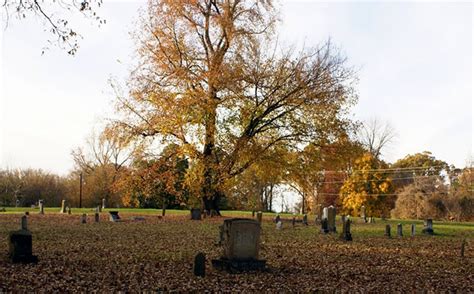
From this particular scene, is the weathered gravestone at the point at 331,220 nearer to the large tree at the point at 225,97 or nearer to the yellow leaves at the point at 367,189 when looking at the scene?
the large tree at the point at 225,97

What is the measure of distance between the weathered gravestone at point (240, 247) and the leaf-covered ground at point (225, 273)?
0.37m

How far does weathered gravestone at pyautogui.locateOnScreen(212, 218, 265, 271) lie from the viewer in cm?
1296

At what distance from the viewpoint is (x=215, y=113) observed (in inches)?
1300

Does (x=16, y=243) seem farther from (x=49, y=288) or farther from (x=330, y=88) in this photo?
(x=330, y=88)

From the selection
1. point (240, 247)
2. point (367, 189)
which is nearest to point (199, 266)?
point (240, 247)

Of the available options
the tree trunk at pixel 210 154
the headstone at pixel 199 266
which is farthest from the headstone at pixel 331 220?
the headstone at pixel 199 266

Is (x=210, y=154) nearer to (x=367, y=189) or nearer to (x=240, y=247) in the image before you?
(x=240, y=247)

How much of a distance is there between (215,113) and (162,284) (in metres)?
22.8

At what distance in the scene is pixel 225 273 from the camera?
1258cm

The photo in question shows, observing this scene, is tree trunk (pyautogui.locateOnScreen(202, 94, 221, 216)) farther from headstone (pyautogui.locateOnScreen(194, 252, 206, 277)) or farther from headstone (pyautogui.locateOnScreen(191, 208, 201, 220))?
headstone (pyautogui.locateOnScreen(194, 252, 206, 277))

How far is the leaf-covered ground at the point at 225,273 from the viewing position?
1085 centimetres

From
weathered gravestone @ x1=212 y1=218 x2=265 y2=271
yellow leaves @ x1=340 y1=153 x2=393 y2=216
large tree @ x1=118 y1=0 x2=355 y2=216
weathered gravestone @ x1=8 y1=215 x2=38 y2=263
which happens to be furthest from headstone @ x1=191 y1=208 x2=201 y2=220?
yellow leaves @ x1=340 y1=153 x2=393 y2=216

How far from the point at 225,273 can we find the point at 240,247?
2.78 ft

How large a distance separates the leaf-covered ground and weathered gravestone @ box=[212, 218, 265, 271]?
37 cm
